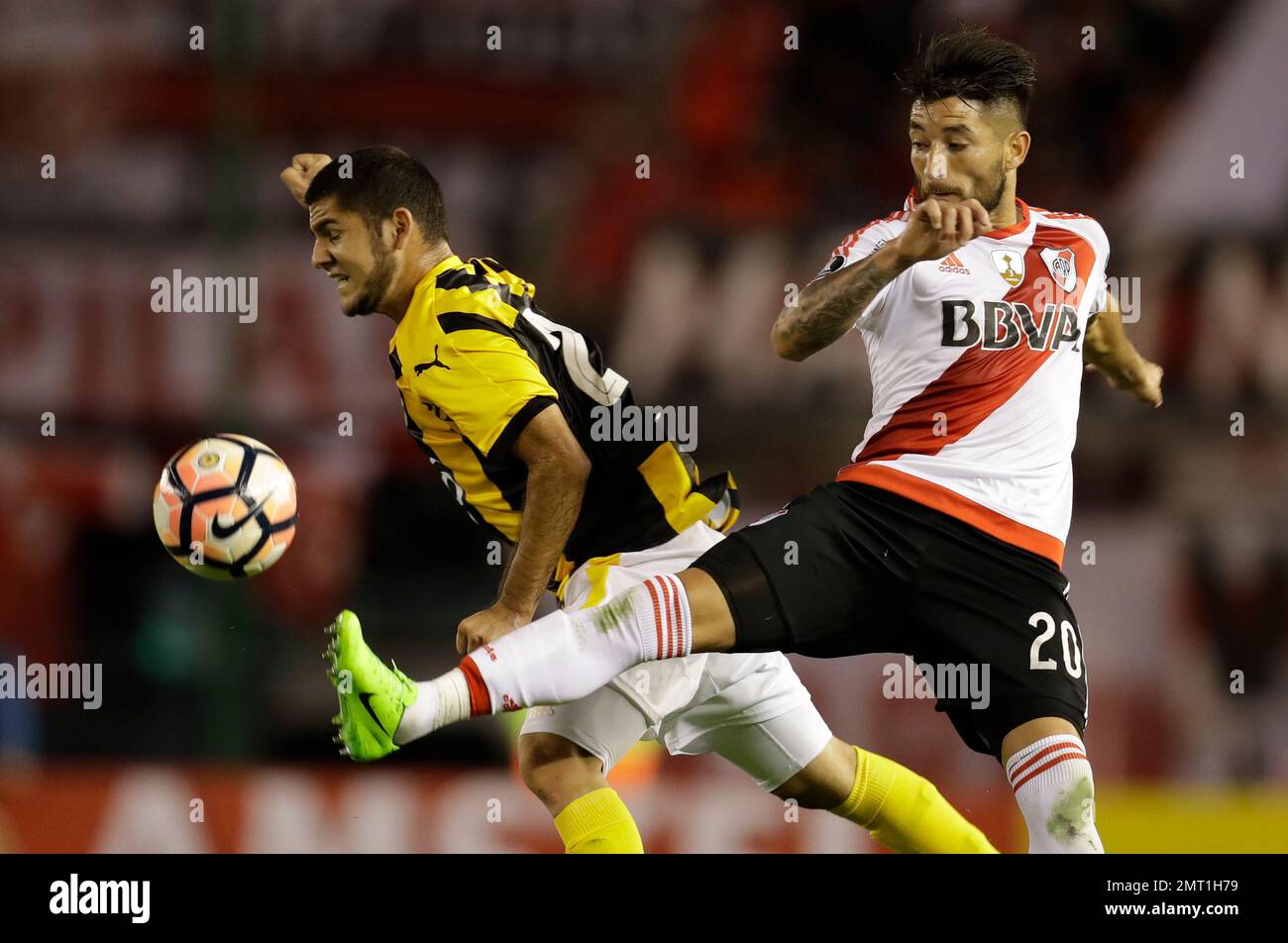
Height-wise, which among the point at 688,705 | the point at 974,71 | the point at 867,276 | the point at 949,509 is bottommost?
the point at 688,705

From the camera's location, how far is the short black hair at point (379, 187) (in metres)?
4.44

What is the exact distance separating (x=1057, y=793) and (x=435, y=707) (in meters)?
1.50

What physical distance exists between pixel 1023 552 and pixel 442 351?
5.17 ft

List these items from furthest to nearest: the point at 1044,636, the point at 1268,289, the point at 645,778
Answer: the point at 1268,289 < the point at 645,778 < the point at 1044,636

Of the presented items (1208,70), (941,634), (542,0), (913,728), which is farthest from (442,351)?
(1208,70)

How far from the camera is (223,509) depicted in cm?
446

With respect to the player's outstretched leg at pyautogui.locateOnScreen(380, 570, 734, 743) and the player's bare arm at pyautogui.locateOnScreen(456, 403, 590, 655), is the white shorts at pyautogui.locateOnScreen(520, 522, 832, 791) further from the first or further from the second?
the player's outstretched leg at pyautogui.locateOnScreen(380, 570, 734, 743)

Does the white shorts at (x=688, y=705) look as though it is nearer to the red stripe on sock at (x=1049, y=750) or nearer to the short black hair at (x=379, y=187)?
the red stripe on sock at (x=1049, y=750)

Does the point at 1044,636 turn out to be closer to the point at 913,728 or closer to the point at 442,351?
the point at 442,351

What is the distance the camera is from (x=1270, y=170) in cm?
1138

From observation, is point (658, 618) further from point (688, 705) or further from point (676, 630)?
point (688, 705)

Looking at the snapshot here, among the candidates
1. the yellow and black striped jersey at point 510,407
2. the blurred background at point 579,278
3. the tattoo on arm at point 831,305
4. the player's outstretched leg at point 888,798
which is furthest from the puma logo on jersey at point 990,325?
the blurred background at point 579,278

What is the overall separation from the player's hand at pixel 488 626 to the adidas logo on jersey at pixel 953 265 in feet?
4.62

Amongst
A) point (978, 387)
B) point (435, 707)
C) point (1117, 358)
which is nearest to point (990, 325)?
point (978, 387)
